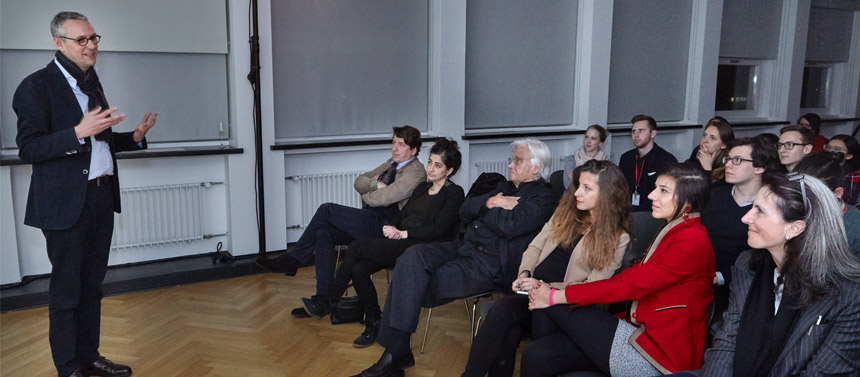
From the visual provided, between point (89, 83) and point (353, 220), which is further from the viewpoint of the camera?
point (353, 220)

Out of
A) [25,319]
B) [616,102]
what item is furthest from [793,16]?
[25,319]

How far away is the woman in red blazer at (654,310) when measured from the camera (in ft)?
7.61

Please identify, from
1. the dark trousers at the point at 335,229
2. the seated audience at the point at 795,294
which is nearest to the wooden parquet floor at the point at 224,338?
the dark trousers at the point at 335,229

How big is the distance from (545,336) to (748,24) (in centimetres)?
718

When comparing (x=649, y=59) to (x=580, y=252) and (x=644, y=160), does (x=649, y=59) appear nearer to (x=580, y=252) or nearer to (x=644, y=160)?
(x=644, y=160)

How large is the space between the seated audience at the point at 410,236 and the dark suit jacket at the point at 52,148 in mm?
1521

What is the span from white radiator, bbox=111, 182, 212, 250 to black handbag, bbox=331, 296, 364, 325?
69.0 inches

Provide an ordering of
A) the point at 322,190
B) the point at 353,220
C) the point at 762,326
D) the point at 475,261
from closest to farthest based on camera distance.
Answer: the point at 762,326, the point at 475,261, the point at 353,220, the point at 322,190

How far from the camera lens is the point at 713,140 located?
464 cm

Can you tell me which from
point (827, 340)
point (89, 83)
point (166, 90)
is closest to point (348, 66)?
point (166, 90)

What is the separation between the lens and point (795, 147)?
4.04 meters

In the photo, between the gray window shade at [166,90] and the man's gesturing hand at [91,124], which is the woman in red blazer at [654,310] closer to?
the man's gesturing hand at [91,124]

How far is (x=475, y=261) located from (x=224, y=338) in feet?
5.26

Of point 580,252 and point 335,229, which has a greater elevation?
point 580,252
